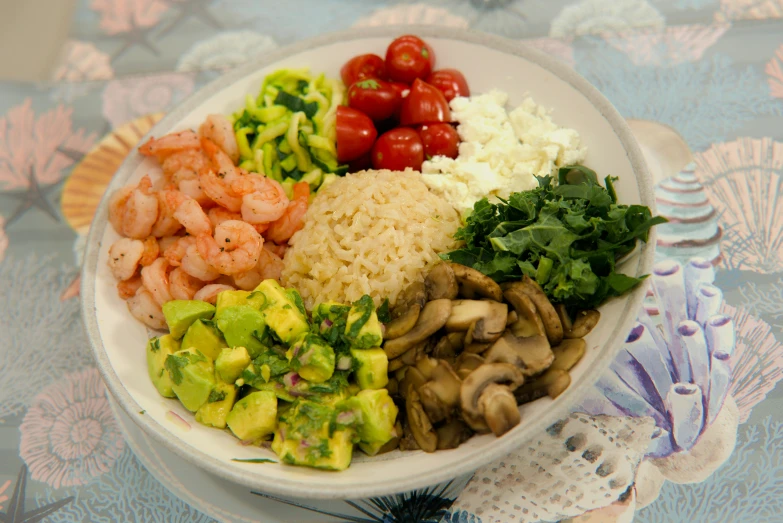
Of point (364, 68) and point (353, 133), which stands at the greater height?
point (364, 68)

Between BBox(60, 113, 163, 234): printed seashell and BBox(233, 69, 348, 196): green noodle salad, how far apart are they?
2.67 feet

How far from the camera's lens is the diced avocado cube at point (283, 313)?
254cm

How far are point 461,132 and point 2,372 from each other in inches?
115

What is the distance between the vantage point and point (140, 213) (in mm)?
2990

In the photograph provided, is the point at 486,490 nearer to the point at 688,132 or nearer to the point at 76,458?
the point at 76,458

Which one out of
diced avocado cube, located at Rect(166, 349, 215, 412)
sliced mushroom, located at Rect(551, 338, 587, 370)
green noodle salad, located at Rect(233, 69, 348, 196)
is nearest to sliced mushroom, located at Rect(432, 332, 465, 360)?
sliced mushroom, located at Rect(551, 338, 587, 370)

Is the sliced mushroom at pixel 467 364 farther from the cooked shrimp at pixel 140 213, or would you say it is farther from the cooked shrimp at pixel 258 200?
the cooked shrimp at pixel 140 213

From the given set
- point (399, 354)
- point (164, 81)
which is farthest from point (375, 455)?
point (164, 81)

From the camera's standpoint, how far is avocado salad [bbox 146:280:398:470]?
229 centimetres

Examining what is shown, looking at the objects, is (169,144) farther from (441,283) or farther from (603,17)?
(603,17)

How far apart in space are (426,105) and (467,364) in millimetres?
1649

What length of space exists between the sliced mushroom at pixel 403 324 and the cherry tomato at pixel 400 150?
1.07 meters


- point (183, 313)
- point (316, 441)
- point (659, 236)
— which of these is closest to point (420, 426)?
point (316, 441)

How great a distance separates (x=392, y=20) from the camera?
4.43 metres
